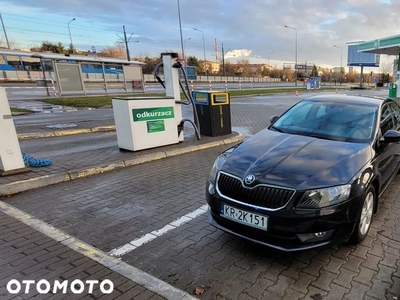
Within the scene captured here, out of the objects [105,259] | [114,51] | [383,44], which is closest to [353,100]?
[105,259]

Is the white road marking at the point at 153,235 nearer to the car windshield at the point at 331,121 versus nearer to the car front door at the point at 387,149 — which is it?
the car windshield at the point at 331,121

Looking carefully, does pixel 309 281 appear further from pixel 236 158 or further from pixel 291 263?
pixel 236 158

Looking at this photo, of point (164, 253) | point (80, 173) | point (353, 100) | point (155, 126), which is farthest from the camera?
point (155, 126)

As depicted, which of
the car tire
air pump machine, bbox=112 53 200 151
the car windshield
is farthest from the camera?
air pump machine, bbox=112 53 200 151

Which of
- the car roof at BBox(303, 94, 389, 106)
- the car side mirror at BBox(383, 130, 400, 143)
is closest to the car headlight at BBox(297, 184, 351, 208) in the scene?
the car side mirror at BBox(383, 130, 400, 143)

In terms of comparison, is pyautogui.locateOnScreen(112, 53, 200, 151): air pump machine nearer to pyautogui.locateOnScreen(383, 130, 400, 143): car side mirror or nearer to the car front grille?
the car front grille

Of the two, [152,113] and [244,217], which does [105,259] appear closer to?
[244,217]

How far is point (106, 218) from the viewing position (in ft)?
12.1

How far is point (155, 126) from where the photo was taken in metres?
6.77

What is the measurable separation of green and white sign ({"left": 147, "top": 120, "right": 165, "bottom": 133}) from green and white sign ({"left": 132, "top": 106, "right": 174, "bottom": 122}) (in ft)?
0.30

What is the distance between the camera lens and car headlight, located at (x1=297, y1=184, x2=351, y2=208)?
2.48 m

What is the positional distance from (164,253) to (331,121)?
2.67 metres

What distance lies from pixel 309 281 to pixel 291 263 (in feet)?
0.89

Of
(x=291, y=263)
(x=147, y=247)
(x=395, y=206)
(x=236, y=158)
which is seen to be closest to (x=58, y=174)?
(x=147, y=247)
